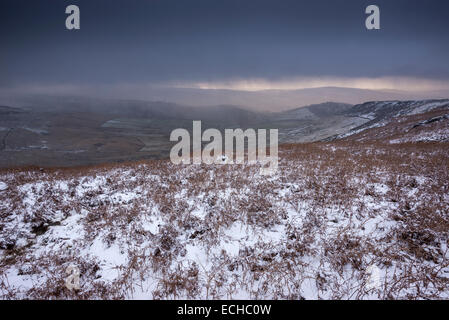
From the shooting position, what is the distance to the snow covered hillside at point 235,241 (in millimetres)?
3455

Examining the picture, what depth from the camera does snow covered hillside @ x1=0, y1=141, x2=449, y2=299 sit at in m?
3.46

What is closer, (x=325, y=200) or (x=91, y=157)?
(x=325, y=200)

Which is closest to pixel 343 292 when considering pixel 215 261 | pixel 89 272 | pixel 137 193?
pixel 215 261

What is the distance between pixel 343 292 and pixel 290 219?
7.97 ft

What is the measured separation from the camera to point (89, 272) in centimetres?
400

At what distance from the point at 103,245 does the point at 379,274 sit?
19.1ft

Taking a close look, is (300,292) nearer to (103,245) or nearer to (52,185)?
(103,245)

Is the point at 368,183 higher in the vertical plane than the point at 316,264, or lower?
higher

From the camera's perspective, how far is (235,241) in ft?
15.7
